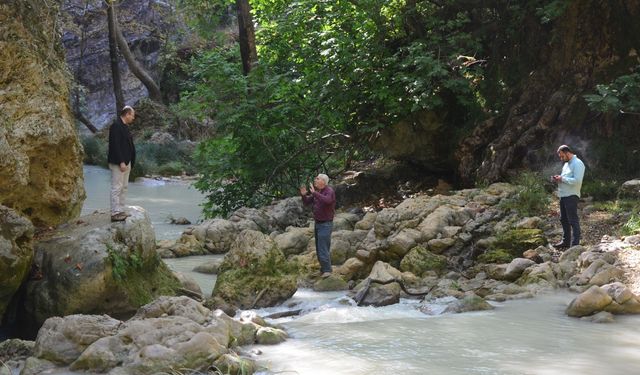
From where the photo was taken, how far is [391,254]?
11938 millimetres

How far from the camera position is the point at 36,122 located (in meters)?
9.13

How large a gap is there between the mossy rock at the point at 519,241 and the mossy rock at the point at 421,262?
3.06 ft

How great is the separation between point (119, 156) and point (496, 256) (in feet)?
19.2

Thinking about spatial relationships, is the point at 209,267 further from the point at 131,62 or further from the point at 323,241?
the point at 131,62

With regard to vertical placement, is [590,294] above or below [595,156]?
below

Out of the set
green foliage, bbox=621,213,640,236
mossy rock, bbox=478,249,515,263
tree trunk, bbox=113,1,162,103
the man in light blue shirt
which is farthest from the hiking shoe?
tree trunk, bbox=113,1,162,103

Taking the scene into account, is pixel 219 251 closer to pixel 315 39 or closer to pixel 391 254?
pixel 391 254

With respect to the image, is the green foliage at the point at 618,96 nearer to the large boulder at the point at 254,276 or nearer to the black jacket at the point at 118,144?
the large boulder at the point at 254,276

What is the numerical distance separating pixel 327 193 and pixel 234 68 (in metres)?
7.10

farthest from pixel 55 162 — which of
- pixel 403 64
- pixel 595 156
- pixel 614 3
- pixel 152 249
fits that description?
pixel 614 3

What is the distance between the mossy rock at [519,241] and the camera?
11555 millimetres

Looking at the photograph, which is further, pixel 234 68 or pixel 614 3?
pixel 234 68

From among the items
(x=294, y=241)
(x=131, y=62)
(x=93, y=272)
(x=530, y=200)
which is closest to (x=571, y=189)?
(x=530, y=200)

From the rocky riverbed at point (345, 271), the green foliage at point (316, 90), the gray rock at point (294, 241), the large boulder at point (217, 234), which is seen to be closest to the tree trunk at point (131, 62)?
the green foliage at point (316, 90)
